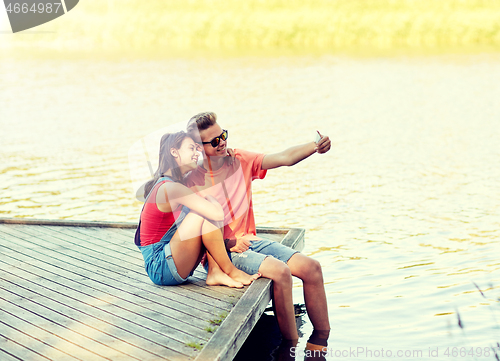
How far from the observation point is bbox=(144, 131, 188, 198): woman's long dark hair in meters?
3.83

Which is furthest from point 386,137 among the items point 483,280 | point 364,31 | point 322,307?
point 364,31

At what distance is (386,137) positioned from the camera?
12.3m

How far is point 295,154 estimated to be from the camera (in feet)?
13.4

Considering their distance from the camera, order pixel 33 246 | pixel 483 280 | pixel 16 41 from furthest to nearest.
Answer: pixel 16 41 → pixel 483 280 → pixel 33 246

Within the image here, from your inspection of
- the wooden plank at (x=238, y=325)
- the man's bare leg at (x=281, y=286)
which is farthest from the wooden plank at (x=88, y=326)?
the man's bare leg at (x=281, y=286)

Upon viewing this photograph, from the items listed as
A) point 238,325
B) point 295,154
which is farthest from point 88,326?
point 295,154

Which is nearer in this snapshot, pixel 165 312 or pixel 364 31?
pixel 165 312

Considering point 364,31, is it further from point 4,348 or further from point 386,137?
point 4,348

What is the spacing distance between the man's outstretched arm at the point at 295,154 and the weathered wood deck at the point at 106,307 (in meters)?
0.84

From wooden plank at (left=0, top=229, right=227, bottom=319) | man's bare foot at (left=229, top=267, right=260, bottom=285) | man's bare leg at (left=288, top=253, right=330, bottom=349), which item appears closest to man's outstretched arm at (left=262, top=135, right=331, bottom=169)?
man's bare leg at (left=288, top=253, right=330, bottom=349)

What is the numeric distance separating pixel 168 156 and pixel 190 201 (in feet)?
1.12

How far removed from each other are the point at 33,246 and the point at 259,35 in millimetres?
27257

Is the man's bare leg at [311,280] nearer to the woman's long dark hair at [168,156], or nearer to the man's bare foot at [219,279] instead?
the man's bare foot at [219,279]

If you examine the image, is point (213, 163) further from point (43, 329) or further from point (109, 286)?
point (43, 329)
